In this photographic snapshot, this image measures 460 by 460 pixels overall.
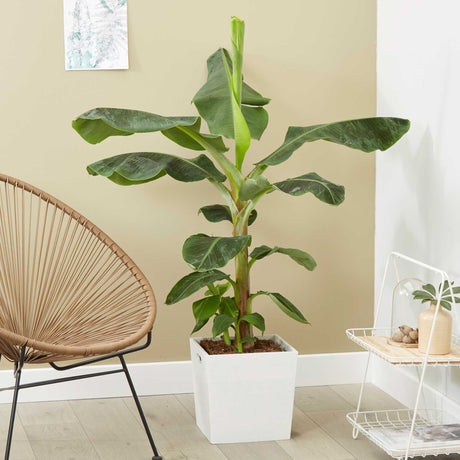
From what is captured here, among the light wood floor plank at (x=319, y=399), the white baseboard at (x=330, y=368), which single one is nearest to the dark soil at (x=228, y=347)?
the light wood floor plank at (x=319, y=399)

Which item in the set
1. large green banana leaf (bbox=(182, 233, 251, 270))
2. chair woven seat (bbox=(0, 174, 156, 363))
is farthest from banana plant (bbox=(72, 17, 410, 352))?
chair woven seat (bbox=(0, 174, 156, 363))

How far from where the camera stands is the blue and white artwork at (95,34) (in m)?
2.79

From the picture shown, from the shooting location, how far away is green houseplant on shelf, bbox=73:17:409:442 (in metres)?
2.34

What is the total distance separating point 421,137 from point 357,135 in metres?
0.35

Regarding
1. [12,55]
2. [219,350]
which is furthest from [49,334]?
[12,55]

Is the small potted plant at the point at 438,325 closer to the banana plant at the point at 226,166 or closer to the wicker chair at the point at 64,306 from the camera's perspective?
the banana plant at the point at 226,166

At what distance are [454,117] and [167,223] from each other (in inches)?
45.2

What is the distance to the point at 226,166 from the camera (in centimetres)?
254

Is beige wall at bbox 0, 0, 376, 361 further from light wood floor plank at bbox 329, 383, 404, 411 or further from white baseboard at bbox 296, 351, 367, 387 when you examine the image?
light wood floor plank at bbox 329, 383, 404, 411

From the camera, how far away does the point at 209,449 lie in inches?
Result: 95.7

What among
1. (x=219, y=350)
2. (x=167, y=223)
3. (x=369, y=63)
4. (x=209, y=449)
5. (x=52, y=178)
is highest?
(x=369, y=63)

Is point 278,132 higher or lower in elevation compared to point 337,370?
higher

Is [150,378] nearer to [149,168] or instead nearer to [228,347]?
[228,347]

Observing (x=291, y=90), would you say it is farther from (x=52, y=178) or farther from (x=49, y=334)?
(x=49, y=334)
